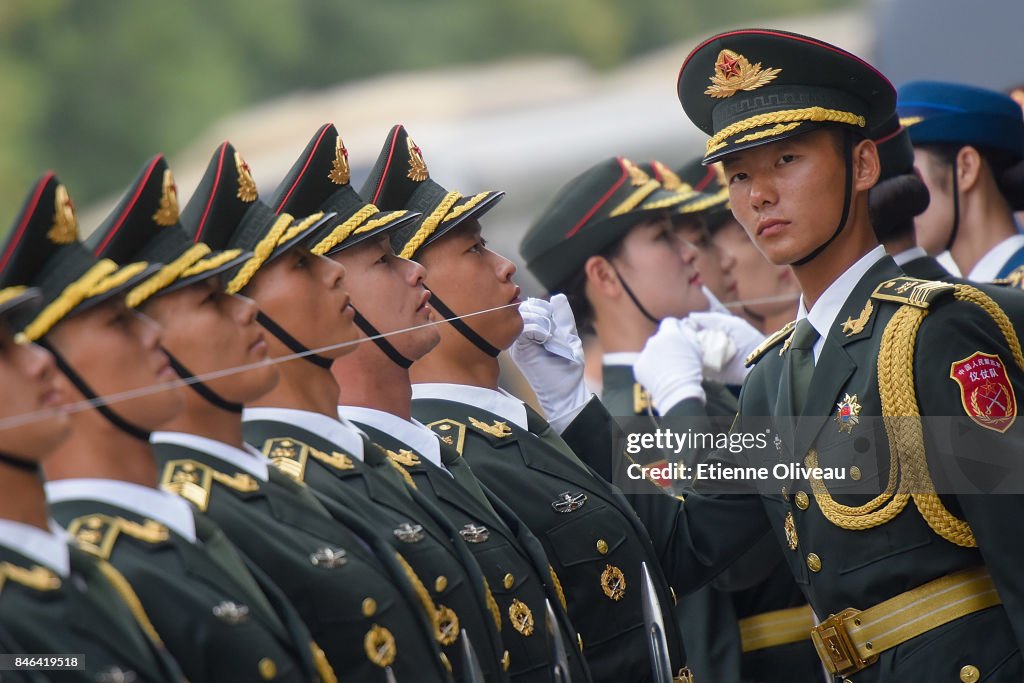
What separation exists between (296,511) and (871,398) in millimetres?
1682

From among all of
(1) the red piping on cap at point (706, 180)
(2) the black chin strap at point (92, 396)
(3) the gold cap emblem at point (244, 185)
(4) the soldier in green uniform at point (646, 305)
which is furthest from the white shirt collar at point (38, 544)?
(1) the red piping on cap at point (706, 180)

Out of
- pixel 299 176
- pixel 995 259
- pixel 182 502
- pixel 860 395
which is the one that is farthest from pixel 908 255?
pixel 182 502

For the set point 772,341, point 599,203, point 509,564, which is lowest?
point 509,564

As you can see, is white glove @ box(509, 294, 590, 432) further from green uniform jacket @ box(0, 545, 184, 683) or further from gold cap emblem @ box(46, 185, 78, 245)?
green uniform jacket @ box(0, 545, 184, 683)

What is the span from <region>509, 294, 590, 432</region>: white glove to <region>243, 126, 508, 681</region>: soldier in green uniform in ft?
3.65

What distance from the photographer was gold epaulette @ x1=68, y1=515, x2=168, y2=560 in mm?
3328

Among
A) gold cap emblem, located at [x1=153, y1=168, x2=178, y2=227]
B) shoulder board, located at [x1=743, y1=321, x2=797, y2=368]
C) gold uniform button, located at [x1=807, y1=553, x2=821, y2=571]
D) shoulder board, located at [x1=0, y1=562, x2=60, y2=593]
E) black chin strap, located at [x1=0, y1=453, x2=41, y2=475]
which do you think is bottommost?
gold uniform button, located at [x1=807, y1=553, x2=821, y2=571]

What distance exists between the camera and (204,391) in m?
3.74

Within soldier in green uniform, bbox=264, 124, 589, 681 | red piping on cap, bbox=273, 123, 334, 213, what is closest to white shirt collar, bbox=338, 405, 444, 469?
soldier in green uniform, bbox=264, 124, 589, 681

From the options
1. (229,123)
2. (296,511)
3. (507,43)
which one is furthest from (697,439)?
(507,43)

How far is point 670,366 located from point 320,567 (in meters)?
2.92

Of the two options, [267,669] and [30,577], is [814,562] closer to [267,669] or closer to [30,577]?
[267,669]

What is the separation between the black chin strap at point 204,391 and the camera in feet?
12.0

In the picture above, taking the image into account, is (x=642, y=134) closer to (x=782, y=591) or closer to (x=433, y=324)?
(x=782, y=591)
